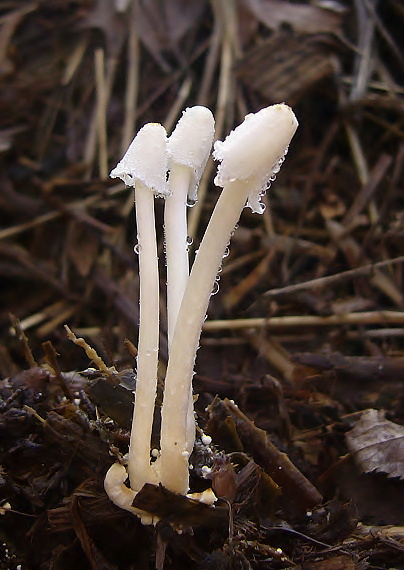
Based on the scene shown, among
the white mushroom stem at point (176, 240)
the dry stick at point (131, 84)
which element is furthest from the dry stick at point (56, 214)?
the white mushroom stem at point (176, 240)

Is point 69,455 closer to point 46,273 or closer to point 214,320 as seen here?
point 214,320

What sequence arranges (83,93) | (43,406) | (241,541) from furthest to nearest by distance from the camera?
1. (83,93)
2. (43,406)
3. (241,541)

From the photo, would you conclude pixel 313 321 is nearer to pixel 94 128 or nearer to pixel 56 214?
pixel 56 214

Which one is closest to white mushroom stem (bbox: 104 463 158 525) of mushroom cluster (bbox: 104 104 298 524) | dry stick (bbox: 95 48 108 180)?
mushroom cluster (bbox: 104 104 298 524)

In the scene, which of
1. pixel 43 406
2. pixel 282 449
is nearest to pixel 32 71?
pixel 43 406

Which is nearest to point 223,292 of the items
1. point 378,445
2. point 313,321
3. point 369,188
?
point 313,321

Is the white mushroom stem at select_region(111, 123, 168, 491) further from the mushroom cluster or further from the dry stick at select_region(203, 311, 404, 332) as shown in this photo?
the dry stick at select_region(203, 311, 404, 332)
